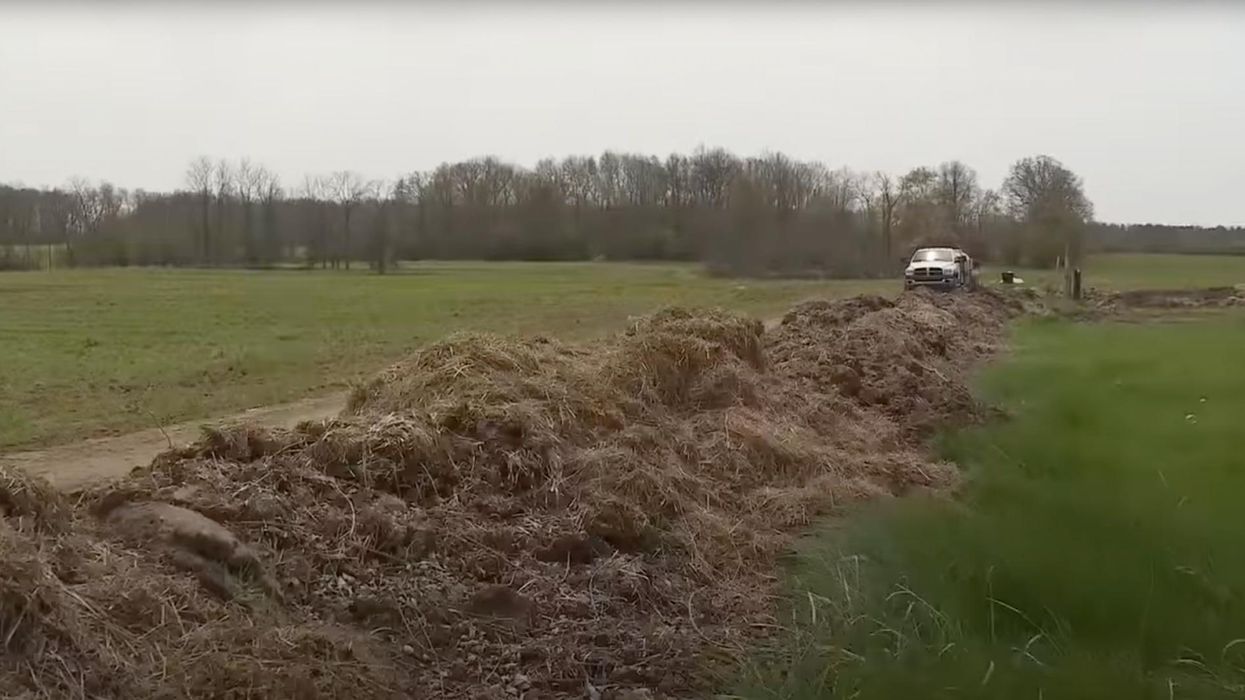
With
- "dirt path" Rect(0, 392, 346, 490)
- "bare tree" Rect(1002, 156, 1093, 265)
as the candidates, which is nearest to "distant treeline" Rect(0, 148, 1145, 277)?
"bare tree" Rect(1002, 156, 1093, 265)

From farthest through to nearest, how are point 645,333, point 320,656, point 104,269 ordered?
1. point 104,269
2. point 645,333
3. point 320,656

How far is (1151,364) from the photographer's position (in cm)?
1399

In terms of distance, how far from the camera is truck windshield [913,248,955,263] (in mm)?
26625

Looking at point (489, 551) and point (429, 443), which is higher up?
point (429, 443)

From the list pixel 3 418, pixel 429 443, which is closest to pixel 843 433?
pixel 429 443

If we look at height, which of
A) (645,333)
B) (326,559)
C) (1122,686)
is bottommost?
(1122,686)

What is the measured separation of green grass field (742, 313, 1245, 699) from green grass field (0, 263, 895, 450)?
21.1 ft

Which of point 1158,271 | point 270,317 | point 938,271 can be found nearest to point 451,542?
point 270,317

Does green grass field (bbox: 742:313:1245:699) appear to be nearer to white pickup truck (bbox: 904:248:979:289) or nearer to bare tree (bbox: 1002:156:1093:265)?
white pickup truck (bbox: 904:248:979:289)

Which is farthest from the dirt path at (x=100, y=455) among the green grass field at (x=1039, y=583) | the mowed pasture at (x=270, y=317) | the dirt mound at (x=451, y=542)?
the green grass field at (x=1039, y=583)

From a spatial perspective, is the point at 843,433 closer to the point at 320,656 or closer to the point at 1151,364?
the point at 320,656

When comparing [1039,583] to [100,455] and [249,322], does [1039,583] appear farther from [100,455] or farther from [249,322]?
[249,322]

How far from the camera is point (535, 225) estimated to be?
27500 mm

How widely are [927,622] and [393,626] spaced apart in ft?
7.58
